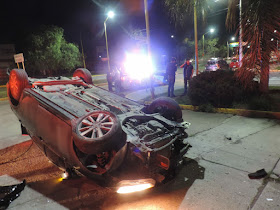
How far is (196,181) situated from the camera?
3.50 metres

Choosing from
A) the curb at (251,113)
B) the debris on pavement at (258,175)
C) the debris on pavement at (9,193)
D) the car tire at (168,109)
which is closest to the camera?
the debris on pavement at (9,193)

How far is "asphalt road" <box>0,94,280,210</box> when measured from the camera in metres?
3.01

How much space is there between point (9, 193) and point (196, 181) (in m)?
2.96

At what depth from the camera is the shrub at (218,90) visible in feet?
24.5

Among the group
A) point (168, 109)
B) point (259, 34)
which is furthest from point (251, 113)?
point (168, 109)

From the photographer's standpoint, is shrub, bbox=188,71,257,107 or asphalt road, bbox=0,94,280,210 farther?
shrub, bbox=188,71,257,107

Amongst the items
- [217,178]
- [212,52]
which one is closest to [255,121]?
[217,178]

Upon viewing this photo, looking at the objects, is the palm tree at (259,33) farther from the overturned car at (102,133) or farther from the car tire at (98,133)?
the car tire at (98,133)

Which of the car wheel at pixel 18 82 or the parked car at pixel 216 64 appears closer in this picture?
the car wheel at pixel 18 82

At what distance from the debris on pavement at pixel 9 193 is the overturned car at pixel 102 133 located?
2.15ft

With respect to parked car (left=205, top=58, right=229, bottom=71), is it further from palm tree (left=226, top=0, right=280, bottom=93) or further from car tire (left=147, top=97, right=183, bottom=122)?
car tire (left=147, top=97, right=183, bottom=122)

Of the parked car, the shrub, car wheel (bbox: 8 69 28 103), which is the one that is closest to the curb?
the shrub

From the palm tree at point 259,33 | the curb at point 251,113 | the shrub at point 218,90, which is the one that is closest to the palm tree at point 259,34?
the palm tree at point 259,33

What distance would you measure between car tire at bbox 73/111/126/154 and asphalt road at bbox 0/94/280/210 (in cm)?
78
